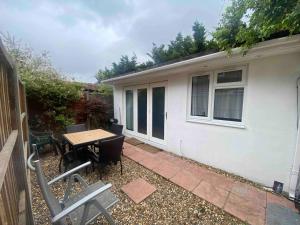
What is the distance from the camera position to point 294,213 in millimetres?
2229

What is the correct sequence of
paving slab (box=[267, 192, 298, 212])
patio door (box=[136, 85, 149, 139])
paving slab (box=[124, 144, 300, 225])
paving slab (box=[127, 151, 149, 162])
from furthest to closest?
patio door (box=[136, 85, 149, 139]) < paving slab (box=[127, 151, 149, 162]) < paving slab (box=[267, 192, 298, 212]) < paving slab (box=[124, 144, 300, 225])

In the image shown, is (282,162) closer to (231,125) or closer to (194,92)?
(231,125)

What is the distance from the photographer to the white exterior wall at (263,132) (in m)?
2.63

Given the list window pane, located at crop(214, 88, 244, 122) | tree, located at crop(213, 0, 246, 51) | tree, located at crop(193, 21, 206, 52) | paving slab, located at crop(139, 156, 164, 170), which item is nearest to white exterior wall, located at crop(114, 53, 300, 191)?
window pane, located at crop(214, 88, 244, 122)

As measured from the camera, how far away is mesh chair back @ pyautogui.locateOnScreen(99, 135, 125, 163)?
9.64ft

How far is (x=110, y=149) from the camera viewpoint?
3.05 meters

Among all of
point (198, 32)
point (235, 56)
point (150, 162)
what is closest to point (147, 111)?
point (150, 162)

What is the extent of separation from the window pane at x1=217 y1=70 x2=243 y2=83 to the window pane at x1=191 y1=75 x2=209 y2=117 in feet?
1.12

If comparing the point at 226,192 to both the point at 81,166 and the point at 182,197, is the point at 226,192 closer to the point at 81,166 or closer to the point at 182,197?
the point at 182,197

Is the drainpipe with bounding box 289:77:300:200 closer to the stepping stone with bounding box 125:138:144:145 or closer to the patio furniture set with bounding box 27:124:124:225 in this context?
the patio furniture set with bounding box 27:124:124:225

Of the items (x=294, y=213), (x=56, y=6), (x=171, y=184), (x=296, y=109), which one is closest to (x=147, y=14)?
(x=56, y=6)

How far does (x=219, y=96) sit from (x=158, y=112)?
207 cm

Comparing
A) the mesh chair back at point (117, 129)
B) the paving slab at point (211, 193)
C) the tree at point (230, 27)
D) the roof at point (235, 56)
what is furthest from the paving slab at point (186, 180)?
the tree at point (230, 27)

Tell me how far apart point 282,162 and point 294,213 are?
2.73ft
